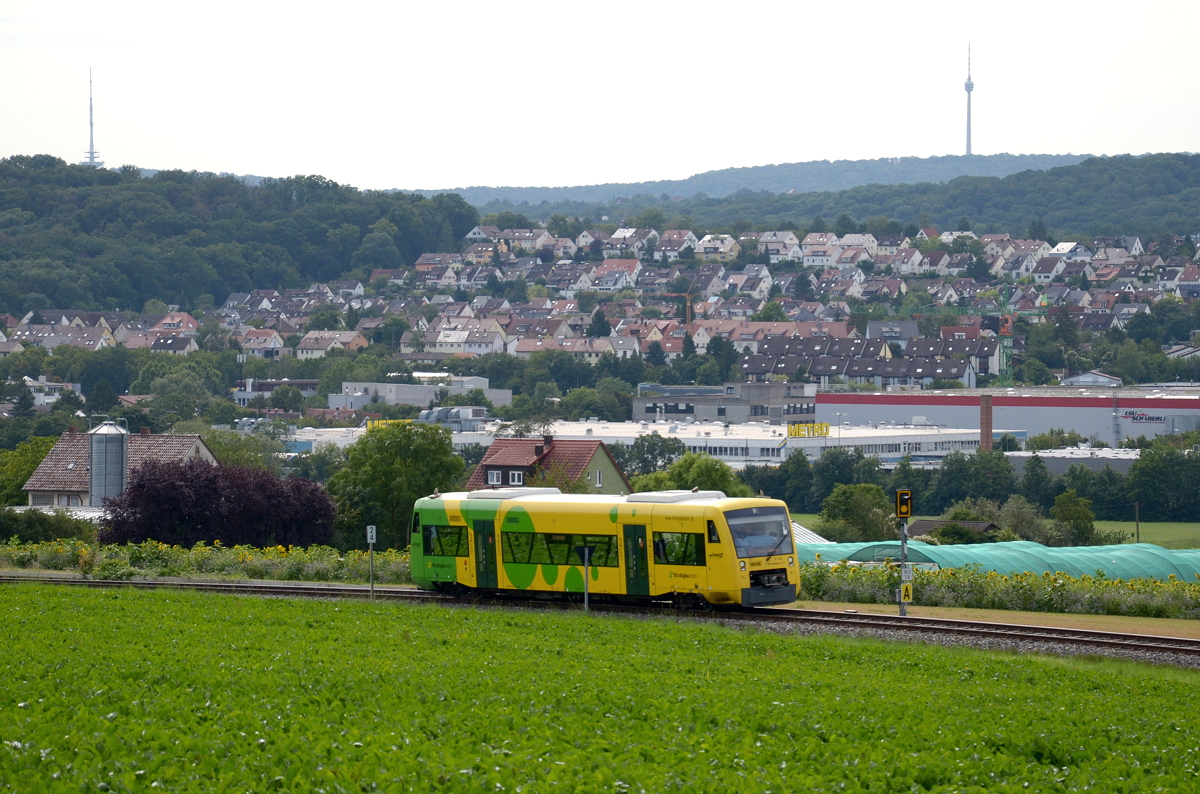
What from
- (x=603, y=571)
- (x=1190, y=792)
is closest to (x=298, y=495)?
(x=603, y=571)

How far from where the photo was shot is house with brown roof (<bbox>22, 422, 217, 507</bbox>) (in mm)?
52781

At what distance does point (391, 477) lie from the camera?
46125mm

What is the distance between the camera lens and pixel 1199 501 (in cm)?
8744

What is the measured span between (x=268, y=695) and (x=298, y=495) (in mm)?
29452

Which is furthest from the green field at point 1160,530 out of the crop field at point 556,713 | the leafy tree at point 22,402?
the leafy tree at point 22,402

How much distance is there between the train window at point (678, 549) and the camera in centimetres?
2383

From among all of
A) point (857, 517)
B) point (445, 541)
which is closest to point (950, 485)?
point (857, 517)

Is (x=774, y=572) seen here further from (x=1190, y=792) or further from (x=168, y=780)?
(x=168, y=780)

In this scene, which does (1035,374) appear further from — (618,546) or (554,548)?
(618,546)

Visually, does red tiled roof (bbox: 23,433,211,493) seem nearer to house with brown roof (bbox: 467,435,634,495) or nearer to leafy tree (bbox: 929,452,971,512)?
house with brown roof (bbox: 467,435,634,495)

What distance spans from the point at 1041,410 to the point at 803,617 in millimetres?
97164

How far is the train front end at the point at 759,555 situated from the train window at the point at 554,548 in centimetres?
221

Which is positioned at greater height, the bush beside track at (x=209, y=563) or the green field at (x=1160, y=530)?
the bush beside track at (x=209, y=563)

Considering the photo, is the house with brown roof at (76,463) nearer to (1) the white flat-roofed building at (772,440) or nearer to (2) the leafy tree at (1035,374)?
(1) the white flat-roofed building at (772,440)
